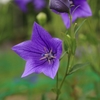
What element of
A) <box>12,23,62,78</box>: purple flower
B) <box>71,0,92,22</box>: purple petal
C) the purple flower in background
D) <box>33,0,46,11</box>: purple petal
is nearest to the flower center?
<box>12,23,62,78</box>: purple flower

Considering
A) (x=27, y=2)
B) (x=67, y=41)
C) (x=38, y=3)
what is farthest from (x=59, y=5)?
(x=38, y=3)

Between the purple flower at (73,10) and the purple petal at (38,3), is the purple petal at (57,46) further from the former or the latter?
the purple petal at (38,3)

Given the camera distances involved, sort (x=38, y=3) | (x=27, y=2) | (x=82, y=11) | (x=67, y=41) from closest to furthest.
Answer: (x=67, y=41), (x=82, y=11), (x=27, y=2), (x=38, y=3)

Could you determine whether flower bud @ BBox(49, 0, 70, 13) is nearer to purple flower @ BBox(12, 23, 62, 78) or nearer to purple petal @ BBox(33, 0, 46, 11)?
purple flower @ BBox(12, 23, 62, 78)

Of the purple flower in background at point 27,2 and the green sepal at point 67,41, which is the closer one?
the green sepal at point 67,41

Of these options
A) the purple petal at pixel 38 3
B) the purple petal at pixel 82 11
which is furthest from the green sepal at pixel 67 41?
the purple petal at pixel 38 3

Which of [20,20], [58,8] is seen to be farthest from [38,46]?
[20,20]

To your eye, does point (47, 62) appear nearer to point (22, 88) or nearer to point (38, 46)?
point (38, 46)

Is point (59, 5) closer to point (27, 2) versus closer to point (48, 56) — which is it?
point (48, 56)

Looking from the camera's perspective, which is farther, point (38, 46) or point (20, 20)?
point (20, 20)
